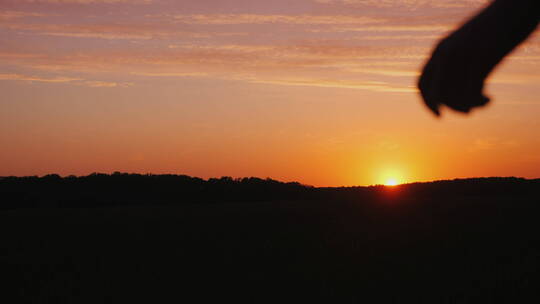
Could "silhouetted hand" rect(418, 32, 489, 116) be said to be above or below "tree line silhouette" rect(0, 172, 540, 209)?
below

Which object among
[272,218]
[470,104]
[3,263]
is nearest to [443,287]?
[272,218]

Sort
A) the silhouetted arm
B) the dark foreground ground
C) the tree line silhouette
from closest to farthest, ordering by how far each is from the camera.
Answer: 1. the silhouetted arm
2. the dark foreground ground
3. the tree line silhouette

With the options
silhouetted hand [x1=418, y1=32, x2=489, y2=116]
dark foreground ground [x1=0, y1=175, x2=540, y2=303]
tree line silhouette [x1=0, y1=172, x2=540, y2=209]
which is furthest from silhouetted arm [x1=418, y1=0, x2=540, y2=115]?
tree line silhouette [x1=0, y1=172, x2=540, y2=209]

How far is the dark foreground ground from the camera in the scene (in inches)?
399

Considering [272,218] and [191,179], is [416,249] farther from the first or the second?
[191,179]

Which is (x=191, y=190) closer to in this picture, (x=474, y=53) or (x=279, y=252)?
(x=279, y=252)

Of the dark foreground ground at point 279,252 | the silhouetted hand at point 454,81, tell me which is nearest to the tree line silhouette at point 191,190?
the dark foreground ground at point 279,252

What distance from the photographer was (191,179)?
18.5m

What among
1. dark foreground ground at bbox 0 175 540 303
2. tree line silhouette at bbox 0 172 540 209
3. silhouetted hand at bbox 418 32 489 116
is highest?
tree line silhouette at bbox 0 172 540 209

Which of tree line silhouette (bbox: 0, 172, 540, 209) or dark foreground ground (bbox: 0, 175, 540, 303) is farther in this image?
tree line silhouette (bbox: 0, 172, 540, 209)

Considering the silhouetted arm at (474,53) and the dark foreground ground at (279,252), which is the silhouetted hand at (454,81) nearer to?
the silhouetted arm at (474,53)

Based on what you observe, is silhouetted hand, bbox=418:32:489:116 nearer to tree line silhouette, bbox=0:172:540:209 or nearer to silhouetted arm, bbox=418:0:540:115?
silhouetted arm, bbox=418:0:540:115

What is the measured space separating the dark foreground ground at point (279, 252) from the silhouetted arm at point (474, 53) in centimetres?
873

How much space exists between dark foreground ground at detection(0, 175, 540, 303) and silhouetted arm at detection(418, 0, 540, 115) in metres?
8.73
